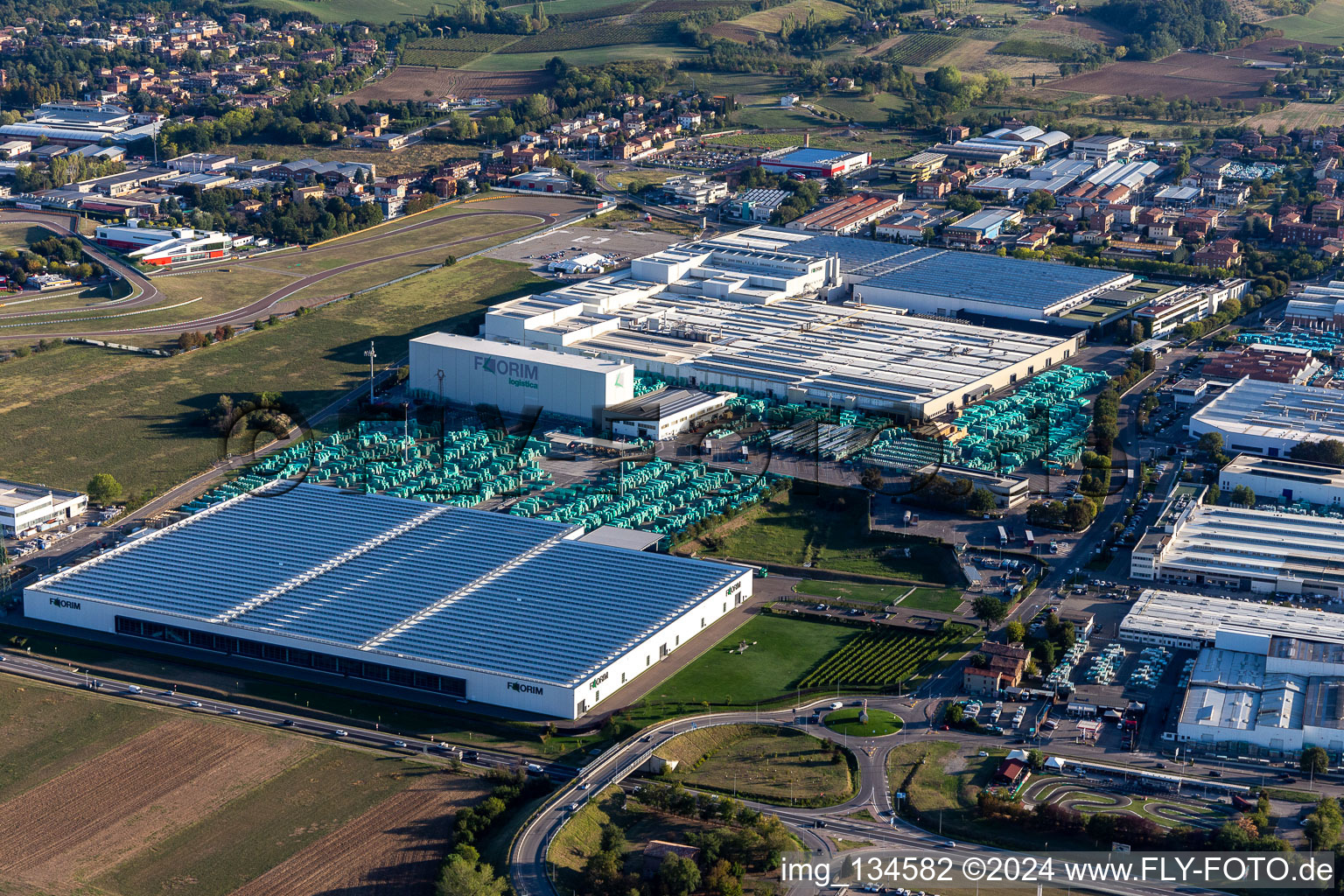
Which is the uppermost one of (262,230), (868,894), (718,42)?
(718,42)

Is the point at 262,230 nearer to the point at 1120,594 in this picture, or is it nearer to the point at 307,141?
the point at 307,141

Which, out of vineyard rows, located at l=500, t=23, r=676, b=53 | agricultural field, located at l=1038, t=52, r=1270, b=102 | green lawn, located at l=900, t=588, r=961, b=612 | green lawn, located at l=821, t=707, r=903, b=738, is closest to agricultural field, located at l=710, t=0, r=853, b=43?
vineyard rows, located at l=500, t=23, r=676, b=53

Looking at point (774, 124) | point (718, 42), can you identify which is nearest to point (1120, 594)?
point (774, 124)

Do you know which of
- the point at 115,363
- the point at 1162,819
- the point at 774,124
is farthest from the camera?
the point at 774,124

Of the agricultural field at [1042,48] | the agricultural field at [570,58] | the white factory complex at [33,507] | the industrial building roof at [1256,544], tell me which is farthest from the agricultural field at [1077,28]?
the white factory complex at [33,507]

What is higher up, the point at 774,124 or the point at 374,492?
the point at 774,124

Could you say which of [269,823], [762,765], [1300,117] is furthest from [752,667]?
[1300,117]

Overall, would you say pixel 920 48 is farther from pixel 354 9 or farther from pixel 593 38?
pixel 354 9

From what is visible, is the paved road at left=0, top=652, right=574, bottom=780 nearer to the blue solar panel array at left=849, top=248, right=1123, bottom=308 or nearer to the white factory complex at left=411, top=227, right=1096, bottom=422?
the white factory complex at left=411, top=227, right=1096, bottom=422

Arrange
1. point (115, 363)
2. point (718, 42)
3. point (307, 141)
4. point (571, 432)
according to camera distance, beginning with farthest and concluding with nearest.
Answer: point (718, 42)
point (307, 141)
point (115, 363)
point (571, 432)
